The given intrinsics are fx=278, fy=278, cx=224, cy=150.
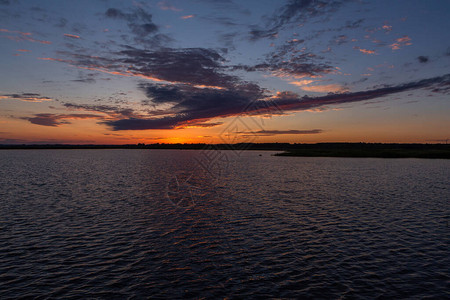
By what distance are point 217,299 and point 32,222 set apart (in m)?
23.2

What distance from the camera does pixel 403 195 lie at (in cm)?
4356

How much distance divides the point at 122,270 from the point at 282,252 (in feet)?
36.5

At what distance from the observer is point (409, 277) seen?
16625mm

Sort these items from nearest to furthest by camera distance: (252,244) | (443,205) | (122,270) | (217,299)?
1. (217,299)
2. (122,270)
3. (252,244)
4. (443,205)

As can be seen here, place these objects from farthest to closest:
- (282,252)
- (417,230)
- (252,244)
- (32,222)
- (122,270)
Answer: (32,222), (417,230), (252,244), (282,252), (122,270)

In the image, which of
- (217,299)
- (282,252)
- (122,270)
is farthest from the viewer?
(282,252)

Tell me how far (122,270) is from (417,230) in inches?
1003

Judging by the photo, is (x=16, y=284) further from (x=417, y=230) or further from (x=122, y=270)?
(x=417, y=230)

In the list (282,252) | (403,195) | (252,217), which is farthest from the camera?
(403,195)

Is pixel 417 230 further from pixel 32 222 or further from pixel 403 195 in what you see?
pixel 32 222

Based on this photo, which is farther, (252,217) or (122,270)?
(252,217)

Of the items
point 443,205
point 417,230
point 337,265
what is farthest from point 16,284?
point 443,205

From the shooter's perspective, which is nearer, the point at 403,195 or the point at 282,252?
the point at 282,252

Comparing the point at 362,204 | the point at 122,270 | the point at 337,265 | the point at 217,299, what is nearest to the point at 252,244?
the point at 337,265
